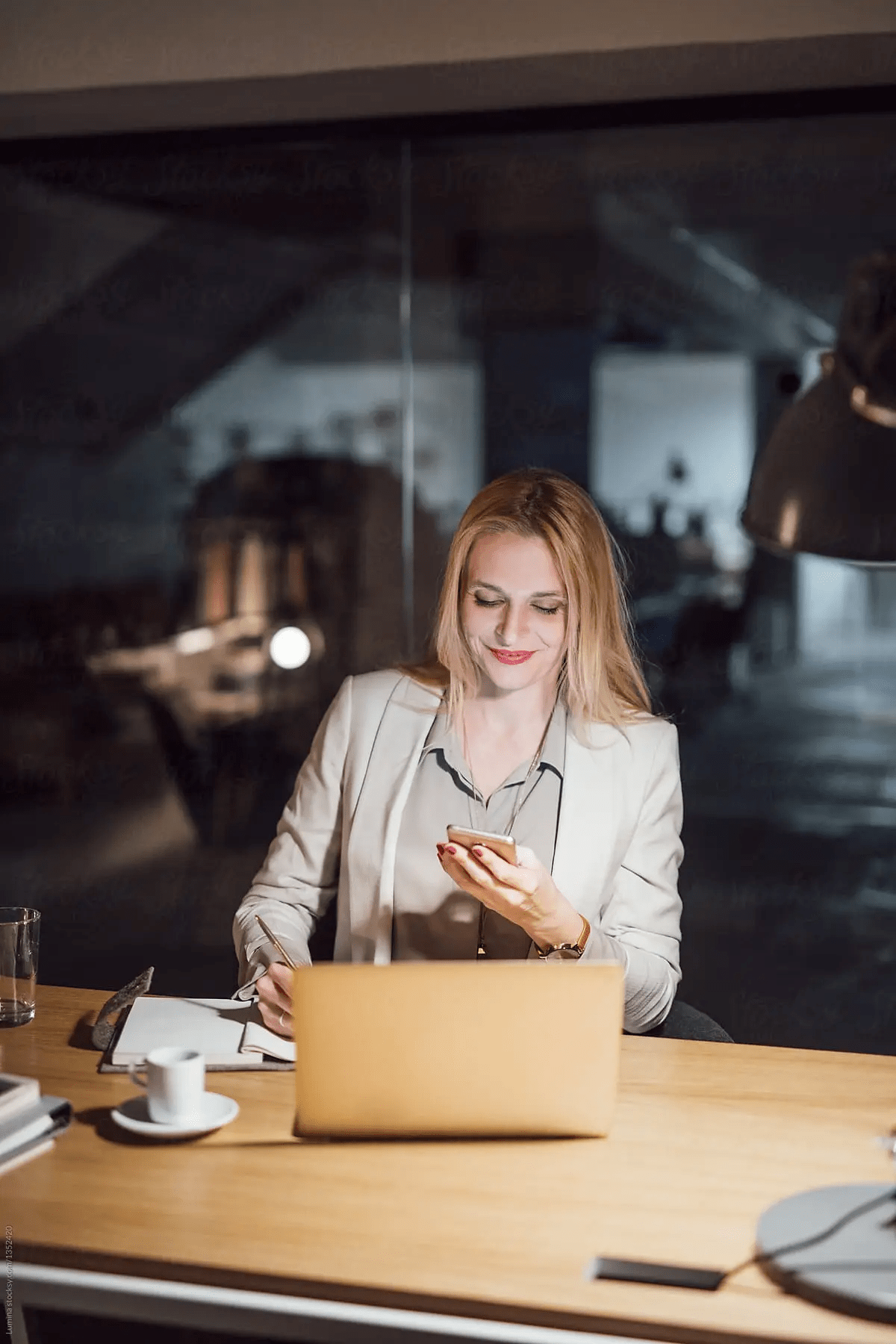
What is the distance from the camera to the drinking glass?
1982 mm

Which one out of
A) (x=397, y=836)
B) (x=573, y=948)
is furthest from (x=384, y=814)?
(x=573, y=948)

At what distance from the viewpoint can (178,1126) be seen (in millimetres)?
1589

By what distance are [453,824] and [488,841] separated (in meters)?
0.53

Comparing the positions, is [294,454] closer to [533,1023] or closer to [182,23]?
[182,23]

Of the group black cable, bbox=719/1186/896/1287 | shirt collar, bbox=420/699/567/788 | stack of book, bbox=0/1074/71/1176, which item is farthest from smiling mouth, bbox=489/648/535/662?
black cable, bbox=719/1186/896/1287

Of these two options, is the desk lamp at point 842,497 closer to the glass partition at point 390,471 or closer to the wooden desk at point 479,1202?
the wooden desk at point 479,1202

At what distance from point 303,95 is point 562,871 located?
2036 mm

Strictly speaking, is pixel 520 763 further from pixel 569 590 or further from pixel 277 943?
pixel 277 943

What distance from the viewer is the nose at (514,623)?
2387mm

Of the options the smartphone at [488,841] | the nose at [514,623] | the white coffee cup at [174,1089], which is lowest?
the white coffee cup at [174,1089]

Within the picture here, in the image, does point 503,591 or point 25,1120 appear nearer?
point 25,1120

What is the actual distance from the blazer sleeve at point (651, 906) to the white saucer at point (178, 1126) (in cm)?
64

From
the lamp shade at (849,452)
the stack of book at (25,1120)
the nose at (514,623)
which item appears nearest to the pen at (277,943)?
the stack of book at (25,1120)

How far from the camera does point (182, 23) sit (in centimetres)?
312
